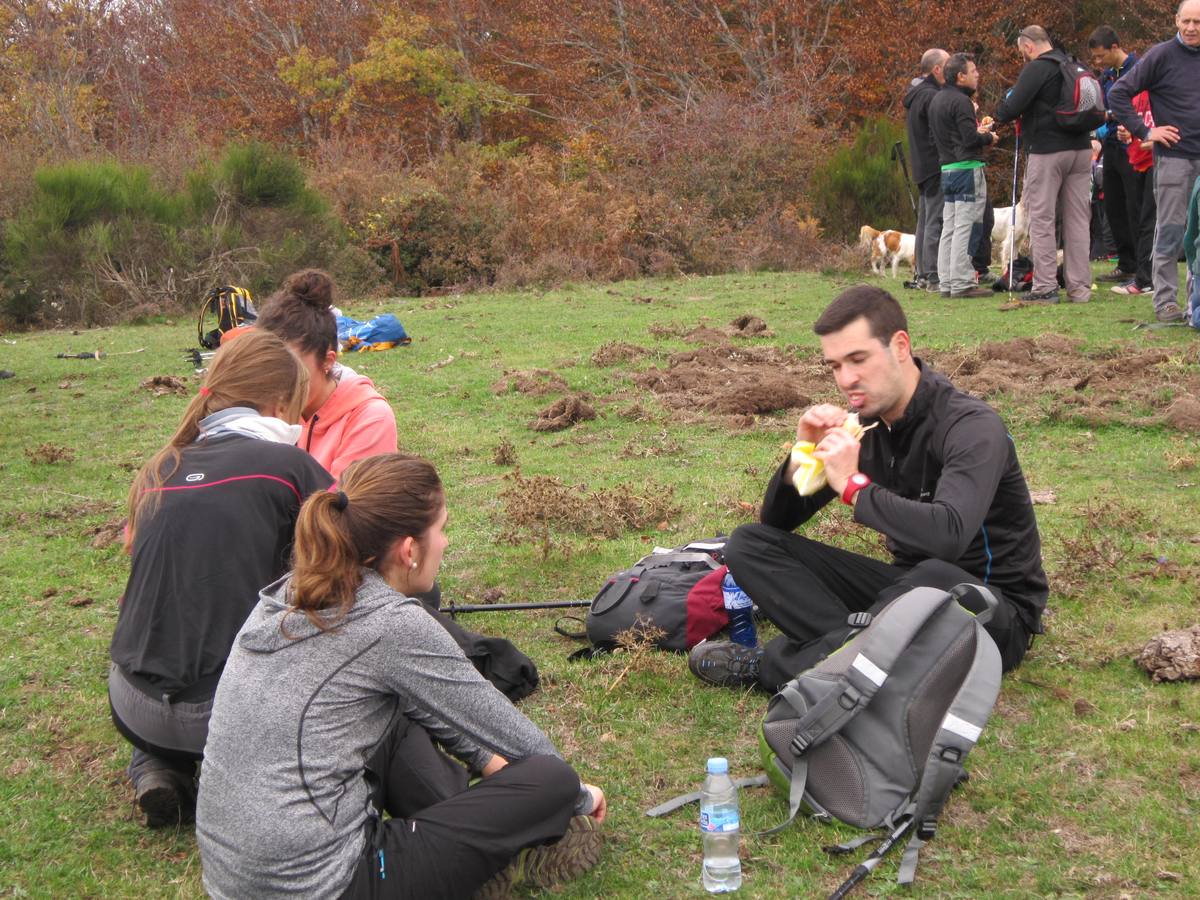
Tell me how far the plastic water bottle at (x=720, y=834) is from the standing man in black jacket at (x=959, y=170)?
10.7m

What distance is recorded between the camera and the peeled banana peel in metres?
4.11

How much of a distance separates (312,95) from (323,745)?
35350mm

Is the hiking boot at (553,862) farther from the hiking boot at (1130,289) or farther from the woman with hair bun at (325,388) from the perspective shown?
the hiking boot at (1130,289)

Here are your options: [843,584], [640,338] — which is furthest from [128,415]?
[843,584]

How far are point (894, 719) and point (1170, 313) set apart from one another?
831 centimetres

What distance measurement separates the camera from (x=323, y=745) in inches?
109

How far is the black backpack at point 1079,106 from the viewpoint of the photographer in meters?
11.2

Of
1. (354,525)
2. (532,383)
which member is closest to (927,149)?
(532,383)

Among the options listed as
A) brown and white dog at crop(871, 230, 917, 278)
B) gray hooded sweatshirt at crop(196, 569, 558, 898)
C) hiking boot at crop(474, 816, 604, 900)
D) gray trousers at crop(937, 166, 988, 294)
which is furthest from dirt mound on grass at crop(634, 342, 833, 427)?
brown and white dog at crop(871, 230, 917, 278)

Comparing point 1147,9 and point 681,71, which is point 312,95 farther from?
point 1147,9

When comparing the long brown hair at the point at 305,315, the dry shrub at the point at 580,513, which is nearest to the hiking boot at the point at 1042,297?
the dry shrub at the point at 580,513

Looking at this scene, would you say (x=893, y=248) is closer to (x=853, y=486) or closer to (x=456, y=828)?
(x=853, y=486)

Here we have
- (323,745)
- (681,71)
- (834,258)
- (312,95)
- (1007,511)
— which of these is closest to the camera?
(323,745)

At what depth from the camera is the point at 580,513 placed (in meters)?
6.45
